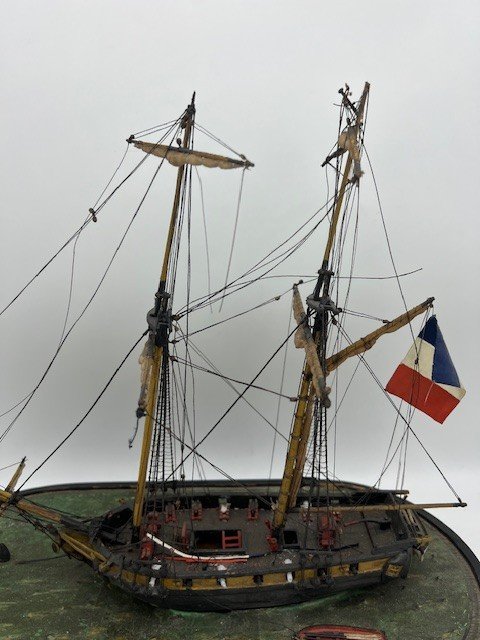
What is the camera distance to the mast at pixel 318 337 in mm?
7031

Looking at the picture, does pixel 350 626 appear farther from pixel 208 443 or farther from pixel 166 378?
pixel 208 443

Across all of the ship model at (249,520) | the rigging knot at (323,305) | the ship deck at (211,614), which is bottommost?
the ship deck at (211,614)

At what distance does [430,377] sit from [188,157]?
4252mm

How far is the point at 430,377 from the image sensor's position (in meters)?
8.04

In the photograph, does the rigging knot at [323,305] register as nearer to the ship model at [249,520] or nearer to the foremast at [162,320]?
the ship model at [249,520]

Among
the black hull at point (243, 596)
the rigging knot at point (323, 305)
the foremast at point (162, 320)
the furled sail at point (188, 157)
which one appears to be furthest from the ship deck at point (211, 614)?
the furled sail at point (188, 157)

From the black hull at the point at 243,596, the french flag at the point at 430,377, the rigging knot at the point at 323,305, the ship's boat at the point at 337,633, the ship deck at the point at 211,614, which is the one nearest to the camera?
the ship's boat at the point at 337,633

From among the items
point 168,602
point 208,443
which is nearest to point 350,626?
point 168,602

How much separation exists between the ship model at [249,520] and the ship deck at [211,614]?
21 cm

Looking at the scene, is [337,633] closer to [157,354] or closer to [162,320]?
[157,354]

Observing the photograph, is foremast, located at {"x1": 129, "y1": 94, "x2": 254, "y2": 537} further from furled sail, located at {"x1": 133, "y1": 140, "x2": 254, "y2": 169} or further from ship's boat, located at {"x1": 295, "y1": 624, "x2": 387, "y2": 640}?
ship's boat, located at {"x1": 295, "y1": 624, "x2": 387, "y2": 640}

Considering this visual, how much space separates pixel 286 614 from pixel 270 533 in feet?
3.50

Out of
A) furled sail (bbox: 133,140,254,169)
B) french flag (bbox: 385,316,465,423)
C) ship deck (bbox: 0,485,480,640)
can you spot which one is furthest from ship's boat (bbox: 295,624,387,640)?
furled sail (bbox: 133,140,254,169)

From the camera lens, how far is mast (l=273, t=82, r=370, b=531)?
7031mm
